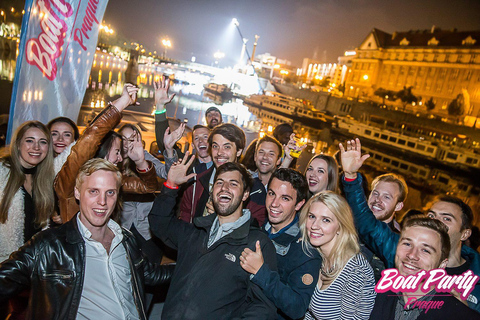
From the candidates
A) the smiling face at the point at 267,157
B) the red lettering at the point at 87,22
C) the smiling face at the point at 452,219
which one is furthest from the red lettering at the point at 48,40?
the smiling face at the point at 452,219

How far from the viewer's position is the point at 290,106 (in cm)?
3978

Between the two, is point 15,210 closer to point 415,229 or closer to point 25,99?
point 25,99

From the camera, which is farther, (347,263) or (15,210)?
(15,210)

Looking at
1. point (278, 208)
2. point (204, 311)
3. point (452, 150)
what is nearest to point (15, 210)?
point (204, 311)

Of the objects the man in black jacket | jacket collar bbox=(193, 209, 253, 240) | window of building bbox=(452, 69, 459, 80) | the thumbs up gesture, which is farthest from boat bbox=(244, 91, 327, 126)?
the man in black jacket

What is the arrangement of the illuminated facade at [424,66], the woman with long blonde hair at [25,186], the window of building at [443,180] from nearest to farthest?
1. the woman with long blonde hair at [25,186]
2. the window of building at [443,180]
3. the illuminated facade at [424,66]

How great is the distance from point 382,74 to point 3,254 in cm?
6321

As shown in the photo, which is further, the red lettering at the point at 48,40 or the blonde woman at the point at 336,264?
the red lettering at the point at 48,40

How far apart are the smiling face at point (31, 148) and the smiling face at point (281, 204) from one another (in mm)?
2092

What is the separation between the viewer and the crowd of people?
1.70 metres

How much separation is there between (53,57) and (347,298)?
133 inches

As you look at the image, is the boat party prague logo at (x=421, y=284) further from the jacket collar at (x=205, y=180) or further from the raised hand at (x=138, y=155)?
the raised hand at (x=138, y=155)

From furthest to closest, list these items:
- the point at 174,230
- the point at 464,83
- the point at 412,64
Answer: the point at 412,64, the point at 464,83, the point at 174,230

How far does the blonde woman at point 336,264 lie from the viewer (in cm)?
185
